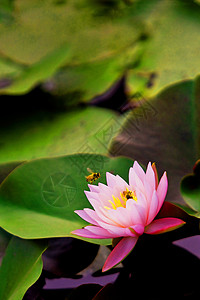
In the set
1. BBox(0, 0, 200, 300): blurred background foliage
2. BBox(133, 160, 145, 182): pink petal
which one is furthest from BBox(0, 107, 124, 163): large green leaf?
BBox(133, 160, 145, 182): pink petal

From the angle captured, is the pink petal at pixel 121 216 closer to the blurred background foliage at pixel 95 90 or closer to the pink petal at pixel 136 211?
the pink petal at pixel 136 211

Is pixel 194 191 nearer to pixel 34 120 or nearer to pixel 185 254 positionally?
pixel 185 254

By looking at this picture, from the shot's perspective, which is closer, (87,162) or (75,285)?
(75,285)

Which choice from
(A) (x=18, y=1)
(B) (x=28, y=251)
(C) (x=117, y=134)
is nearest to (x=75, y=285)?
(B) (x=28, y=251)

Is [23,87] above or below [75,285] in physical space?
above

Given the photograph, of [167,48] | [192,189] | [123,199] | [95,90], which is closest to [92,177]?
[123,199]

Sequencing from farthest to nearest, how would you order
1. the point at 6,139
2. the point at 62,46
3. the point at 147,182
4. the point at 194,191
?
1. the point at 62,46
2. the point at 6,139
3. the point at 194,191
4. the point at 147,182

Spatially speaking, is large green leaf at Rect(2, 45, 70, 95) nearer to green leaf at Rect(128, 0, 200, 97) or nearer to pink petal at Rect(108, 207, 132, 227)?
green leaf at Rect(128, 0, 200, 97)
